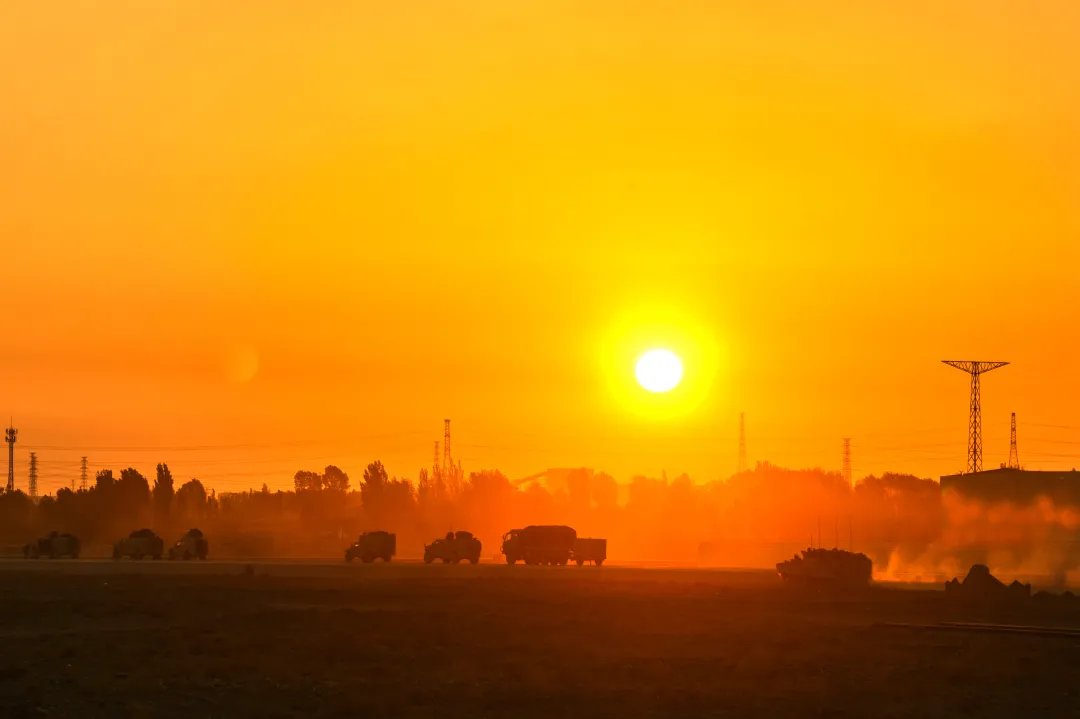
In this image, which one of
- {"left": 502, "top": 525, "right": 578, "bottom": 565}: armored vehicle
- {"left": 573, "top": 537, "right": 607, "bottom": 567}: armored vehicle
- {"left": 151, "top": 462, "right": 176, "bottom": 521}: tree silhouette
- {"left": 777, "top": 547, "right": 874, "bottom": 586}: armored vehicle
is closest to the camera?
{"left": 777, "top": 547, "right": 874, "bottom": 586}: armored vehicle

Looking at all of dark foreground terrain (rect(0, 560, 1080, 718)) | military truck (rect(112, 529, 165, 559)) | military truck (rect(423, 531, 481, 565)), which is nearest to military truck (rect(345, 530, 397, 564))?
A: military truck (rect(423, 531, 481, 565))

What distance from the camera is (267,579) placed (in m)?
78.4

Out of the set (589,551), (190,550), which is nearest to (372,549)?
(190,550)

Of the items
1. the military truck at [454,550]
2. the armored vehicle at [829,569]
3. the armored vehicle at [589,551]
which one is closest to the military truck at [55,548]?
the military truck at [454,550]

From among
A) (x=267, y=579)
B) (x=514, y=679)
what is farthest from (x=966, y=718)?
(x=267, y=579)

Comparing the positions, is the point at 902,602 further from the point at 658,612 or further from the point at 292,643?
the point at 292,643

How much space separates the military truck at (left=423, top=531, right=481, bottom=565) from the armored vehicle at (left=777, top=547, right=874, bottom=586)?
28483 mm

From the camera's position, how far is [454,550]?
10781 centimetres

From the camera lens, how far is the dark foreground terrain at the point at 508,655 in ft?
124

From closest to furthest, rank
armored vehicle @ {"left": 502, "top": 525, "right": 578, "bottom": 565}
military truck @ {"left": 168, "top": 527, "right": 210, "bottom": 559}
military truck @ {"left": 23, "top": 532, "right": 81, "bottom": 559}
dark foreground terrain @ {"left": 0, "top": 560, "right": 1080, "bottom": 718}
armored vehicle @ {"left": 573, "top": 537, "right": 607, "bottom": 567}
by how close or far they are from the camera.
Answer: dark foreground terrain @ {"left": 0, "top": 560, "right": 1080, "bottom": 718}
armored vehicle @ {"left": 502, "top": 525, "right": 578, "bottom": 565}
armored vehicle @ {"left": 573, "top": 537, "right": 607, "bottom": 567}
military truck @ {"left": 168, "top": 527, "right": 210, "bottom": 559}
military truck @ {"left": 23, "top": 532, "right": 81, "bottom": 559}

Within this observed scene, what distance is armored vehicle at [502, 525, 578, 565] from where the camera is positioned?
350 ft

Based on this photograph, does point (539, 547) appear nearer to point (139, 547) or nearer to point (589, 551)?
point (589, 551)

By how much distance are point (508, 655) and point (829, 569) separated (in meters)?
42.4

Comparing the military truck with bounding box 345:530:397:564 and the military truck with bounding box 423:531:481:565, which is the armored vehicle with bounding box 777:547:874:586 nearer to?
the military truck with bounding box 423:531:481:565
